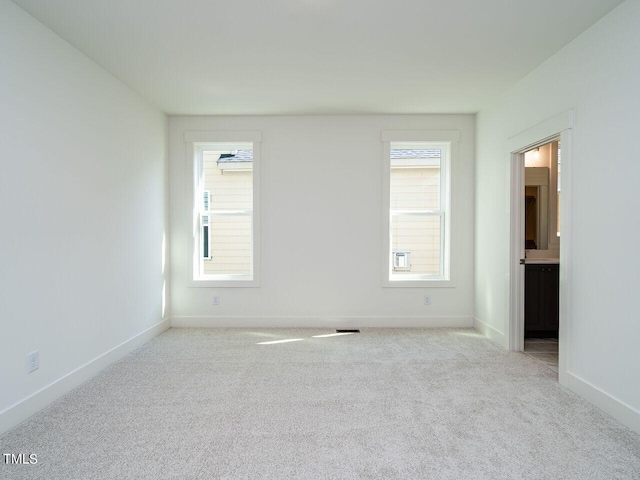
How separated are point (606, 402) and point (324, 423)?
189 cm

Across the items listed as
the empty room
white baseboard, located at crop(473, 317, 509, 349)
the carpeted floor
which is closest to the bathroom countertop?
the empty room

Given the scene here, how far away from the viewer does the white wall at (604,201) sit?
→ 97.3 inches

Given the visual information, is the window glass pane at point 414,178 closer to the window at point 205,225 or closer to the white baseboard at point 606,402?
the window at point 205,225

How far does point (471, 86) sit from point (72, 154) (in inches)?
146

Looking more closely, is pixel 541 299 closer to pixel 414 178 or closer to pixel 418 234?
pixel 418 234

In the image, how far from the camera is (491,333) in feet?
14.7

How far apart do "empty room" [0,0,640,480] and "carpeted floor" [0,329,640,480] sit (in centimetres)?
2

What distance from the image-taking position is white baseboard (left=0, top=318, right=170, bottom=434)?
8.00 feet

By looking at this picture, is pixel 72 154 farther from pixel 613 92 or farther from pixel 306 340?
pixel 613 92

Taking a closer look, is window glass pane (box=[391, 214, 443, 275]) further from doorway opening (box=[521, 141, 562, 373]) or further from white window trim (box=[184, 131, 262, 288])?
white window trim (box=[184, 131, 262, 288])

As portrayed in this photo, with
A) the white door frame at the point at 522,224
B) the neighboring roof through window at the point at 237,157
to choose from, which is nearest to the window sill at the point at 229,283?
the neighboring roof through window at the point at 237,157

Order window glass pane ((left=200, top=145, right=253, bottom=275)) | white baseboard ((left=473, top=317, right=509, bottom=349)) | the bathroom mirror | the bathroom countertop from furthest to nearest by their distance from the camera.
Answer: window glass pane ((left=200, top=145, right=253, bottom=275))
the bathroom mirror
the bathroom countertop
white baseboard ((left=473, top=317, right=509, bottom=349))

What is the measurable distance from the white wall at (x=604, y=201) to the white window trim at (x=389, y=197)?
1513mm

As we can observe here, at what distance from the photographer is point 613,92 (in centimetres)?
264
